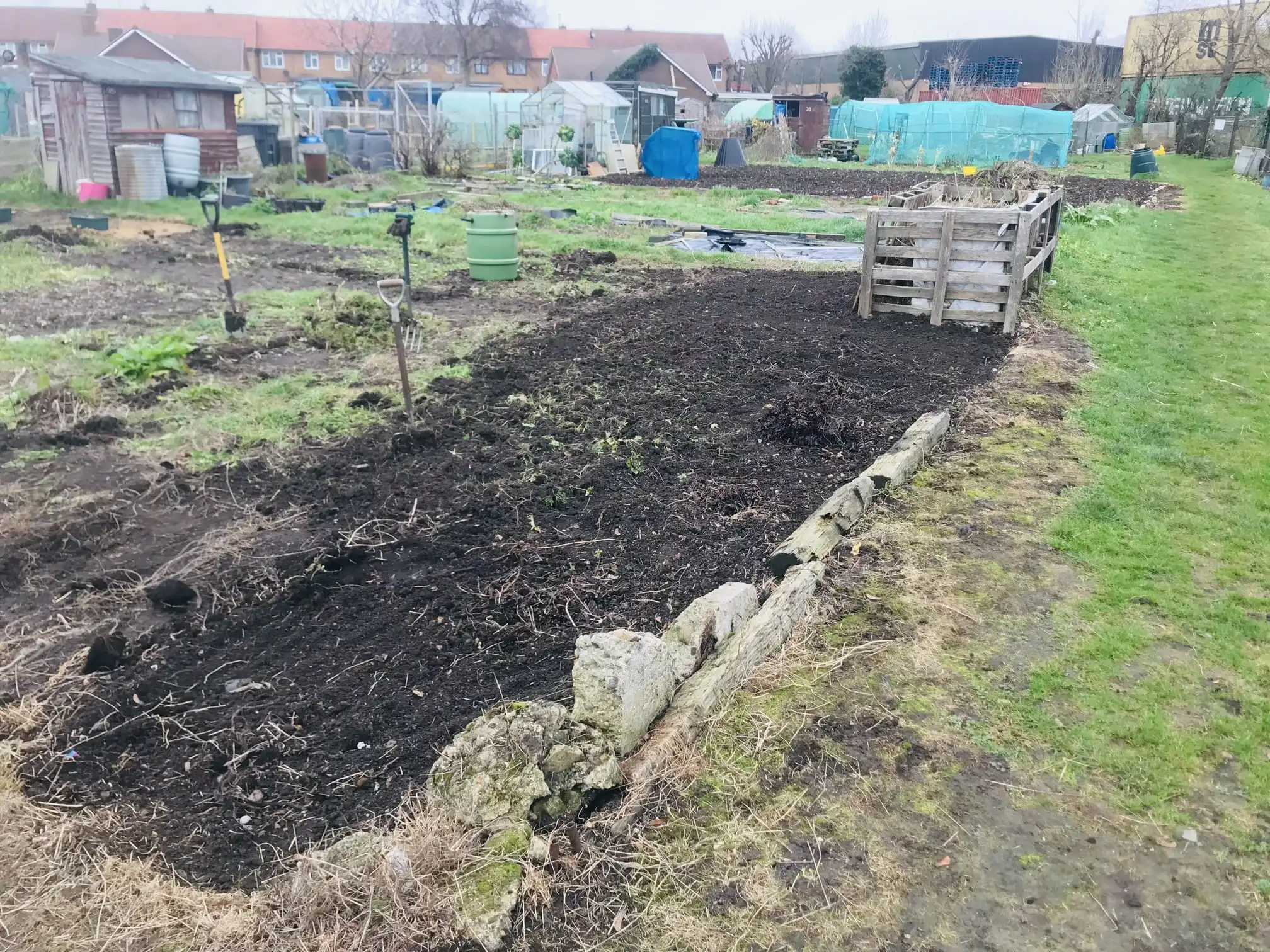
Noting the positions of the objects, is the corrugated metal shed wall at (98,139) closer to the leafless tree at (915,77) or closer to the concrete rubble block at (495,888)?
the concrete rubble block at (495,888)

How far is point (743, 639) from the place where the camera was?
3910mm

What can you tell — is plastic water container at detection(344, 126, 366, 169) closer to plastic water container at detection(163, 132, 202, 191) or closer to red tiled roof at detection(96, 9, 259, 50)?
plastic water container at detection(163, 132, 202, 191)

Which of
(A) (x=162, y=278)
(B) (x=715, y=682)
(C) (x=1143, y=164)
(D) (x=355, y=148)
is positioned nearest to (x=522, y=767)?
(B) (x=715, y=682)

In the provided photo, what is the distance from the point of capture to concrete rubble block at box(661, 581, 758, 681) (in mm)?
3748

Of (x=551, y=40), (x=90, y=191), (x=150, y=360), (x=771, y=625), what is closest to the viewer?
(x=771, y=625)

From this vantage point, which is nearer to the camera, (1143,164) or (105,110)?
(105,110)

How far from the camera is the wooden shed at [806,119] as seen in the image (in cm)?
4391

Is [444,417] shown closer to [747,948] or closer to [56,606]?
[56,606]

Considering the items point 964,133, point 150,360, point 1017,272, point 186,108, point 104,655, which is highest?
point 964,133

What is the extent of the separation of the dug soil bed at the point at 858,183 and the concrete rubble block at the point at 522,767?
21991mm

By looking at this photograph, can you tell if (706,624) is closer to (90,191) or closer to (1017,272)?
(1017,272)

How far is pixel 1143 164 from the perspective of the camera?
30.2 m

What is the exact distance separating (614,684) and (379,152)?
1191 inches

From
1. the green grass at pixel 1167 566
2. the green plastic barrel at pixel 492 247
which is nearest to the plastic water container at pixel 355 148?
the green plastic barrel at pixel 492 247
